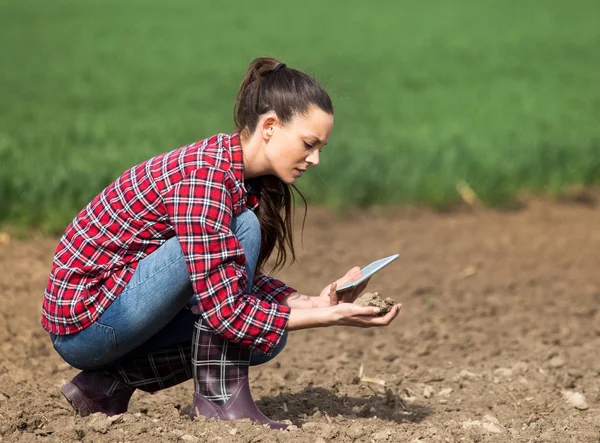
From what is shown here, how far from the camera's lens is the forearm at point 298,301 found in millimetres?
3438

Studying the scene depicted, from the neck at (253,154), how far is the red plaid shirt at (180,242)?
34mm

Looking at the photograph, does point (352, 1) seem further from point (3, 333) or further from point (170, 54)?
point (3, 333)

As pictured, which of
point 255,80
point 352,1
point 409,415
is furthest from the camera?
point 352,1

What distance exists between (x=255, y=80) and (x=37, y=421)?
139 centimetres

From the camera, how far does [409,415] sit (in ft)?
12.5

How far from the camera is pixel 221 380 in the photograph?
3.27m

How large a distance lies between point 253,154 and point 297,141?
0.51 feet

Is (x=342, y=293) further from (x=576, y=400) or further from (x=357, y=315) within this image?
(x=576, y=400)

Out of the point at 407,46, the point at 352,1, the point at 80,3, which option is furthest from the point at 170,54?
the point at 352,1

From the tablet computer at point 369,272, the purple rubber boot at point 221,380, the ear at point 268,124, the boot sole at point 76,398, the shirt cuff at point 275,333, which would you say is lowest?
the boot sole at point 76,398

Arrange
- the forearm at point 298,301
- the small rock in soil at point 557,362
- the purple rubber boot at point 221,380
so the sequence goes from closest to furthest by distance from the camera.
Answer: the purple rubber boot at point 221,380, the forearm at point 298,301, the small rock in soil at point 557,362

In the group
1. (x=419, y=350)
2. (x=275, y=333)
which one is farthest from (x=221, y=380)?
(x=419, y=350)

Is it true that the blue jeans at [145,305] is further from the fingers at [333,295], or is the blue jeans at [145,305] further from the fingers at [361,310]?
the fingers at [361,310]

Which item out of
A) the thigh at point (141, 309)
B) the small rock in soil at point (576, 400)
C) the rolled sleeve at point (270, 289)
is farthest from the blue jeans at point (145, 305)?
the small rock in soil at point (576, 400)
